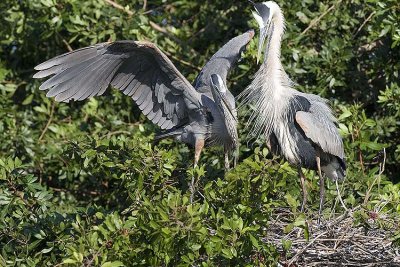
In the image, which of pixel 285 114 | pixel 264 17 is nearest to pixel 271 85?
pixel 285 114

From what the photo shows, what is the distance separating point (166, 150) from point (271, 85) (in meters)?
1.15

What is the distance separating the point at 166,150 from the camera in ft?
19.4

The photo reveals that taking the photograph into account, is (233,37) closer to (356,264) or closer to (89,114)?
(89,114)

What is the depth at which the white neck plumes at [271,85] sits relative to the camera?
6645mm

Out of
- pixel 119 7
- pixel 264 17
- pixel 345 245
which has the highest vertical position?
pixel 264 17

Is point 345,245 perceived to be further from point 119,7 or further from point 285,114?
point 119,7

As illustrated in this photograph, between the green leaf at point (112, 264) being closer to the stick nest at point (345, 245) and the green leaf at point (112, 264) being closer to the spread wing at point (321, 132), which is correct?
the stick nest at point (345, 245)

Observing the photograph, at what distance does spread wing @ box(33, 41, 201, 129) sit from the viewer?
648cm

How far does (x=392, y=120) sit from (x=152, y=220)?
8.30 feet

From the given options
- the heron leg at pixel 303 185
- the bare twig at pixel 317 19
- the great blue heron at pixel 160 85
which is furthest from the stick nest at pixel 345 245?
the bare twig at pixel 317 19

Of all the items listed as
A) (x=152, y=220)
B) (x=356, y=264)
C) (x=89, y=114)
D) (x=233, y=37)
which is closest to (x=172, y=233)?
(x=152, y=220)

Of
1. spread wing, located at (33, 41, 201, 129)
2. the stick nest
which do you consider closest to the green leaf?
the stick nest

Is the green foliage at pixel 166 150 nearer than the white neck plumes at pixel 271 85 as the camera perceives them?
Yes

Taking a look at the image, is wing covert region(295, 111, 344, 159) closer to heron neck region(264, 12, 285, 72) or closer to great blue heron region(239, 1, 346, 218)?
great blue heron region(239, 1, 346, 218)
